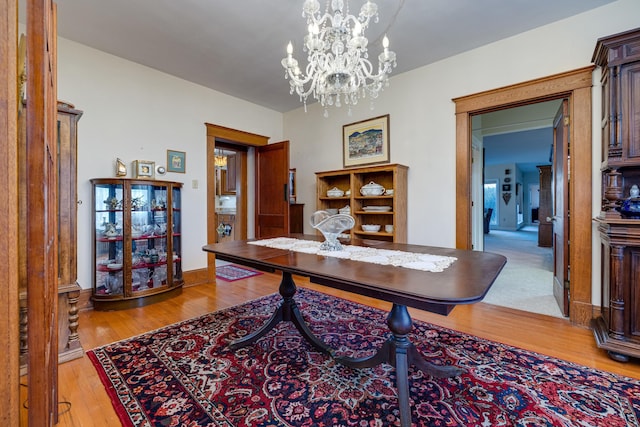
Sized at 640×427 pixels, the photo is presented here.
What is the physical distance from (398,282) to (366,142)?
10.2ft

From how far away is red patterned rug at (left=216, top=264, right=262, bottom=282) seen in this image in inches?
164

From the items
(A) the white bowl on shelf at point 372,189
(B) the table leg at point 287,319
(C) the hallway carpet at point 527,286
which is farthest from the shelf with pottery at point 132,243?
(C) the hallway carpet at point 527,286

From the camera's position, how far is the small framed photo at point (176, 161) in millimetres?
3621

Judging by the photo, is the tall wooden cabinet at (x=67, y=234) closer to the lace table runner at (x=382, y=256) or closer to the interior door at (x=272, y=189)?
the lace table runner at (x=382, y=256)

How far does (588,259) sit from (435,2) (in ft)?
8.45

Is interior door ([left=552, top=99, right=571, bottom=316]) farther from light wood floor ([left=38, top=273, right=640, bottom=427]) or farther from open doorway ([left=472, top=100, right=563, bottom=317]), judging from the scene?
light wood floor ([left=38, top=273, right=640, bottom=427])

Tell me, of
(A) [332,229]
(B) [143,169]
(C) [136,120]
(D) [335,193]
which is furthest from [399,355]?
(C) [136,120]

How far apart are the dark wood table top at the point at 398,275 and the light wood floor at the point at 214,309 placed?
1003 millimetres

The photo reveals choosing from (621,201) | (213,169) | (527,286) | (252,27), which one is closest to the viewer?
(621,201)

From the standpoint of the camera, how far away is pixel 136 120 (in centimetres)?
335

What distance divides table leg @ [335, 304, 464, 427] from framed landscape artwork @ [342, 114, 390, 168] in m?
2.66

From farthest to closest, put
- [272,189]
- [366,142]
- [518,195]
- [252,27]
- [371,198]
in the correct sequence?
[518,195], [272,189], [366,142], [371,198], [252,27]

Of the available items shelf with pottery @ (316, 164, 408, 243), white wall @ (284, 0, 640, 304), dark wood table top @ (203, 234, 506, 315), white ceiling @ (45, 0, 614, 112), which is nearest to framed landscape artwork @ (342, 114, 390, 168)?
white wall @ (284, 0, 640, 304)

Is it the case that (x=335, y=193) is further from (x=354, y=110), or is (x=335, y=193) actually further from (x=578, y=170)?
(x=578, y=170)
